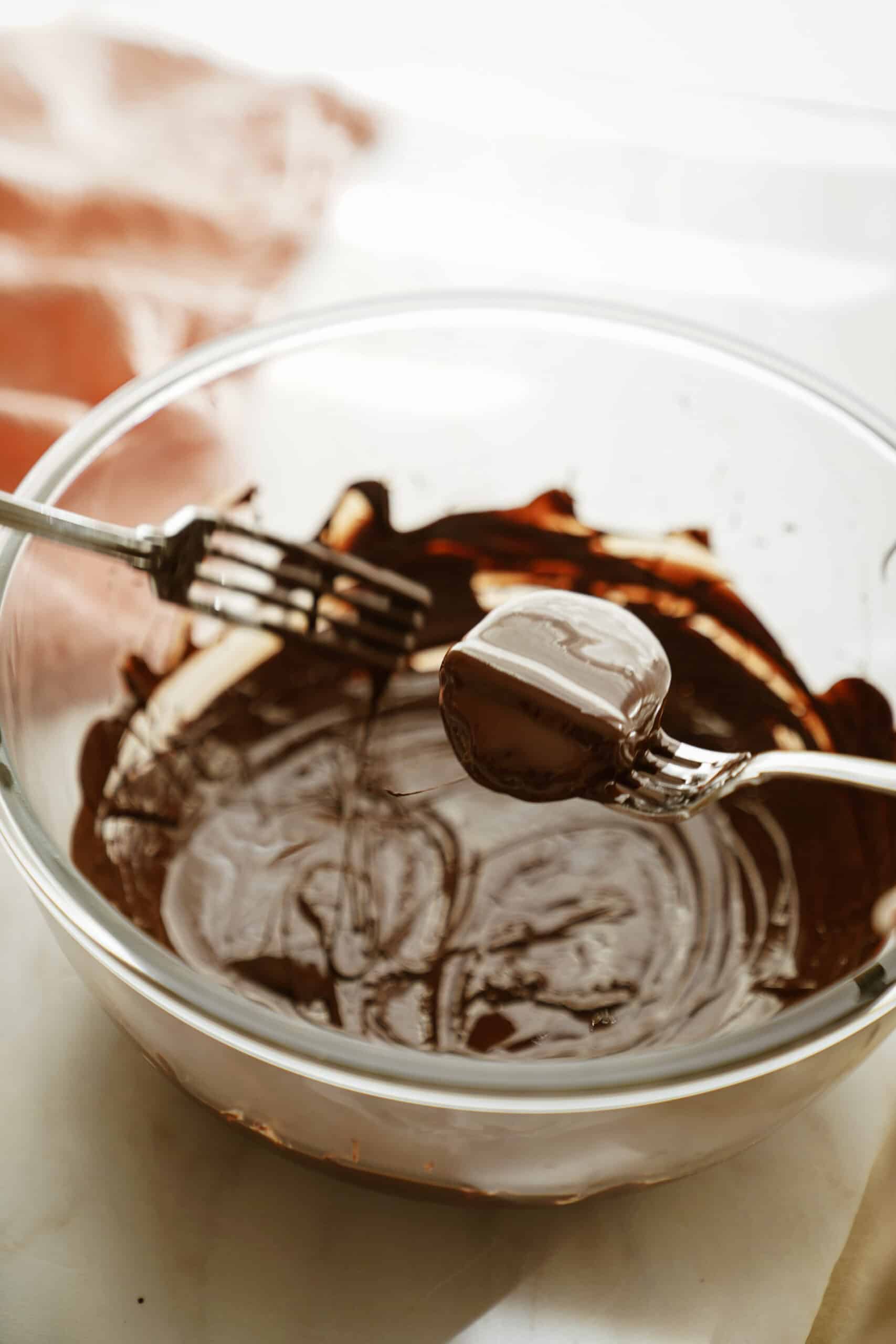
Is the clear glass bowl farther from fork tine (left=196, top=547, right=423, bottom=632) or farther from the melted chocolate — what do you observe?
the melted chocolate

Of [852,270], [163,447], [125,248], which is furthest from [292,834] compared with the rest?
[852,270]

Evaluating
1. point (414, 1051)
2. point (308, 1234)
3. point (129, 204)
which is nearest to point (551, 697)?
point (414, 1051)

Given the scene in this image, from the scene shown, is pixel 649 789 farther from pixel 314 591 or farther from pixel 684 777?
pixel 314 591

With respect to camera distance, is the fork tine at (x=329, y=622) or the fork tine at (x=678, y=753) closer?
the fork tine at (x=678, y=753)

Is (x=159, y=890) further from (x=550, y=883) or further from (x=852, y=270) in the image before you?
(x=852, y=270)

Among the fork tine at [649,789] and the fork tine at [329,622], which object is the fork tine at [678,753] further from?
the fork tine at [329,622]

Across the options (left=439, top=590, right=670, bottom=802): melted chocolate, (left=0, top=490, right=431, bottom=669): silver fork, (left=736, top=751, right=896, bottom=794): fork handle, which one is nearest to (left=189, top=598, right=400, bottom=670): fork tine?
(left=0, top=490, right=431, bottom=669): silver fork

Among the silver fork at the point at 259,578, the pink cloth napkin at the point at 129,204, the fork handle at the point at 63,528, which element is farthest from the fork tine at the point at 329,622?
the pink cloth napkin at the point at 129,204
